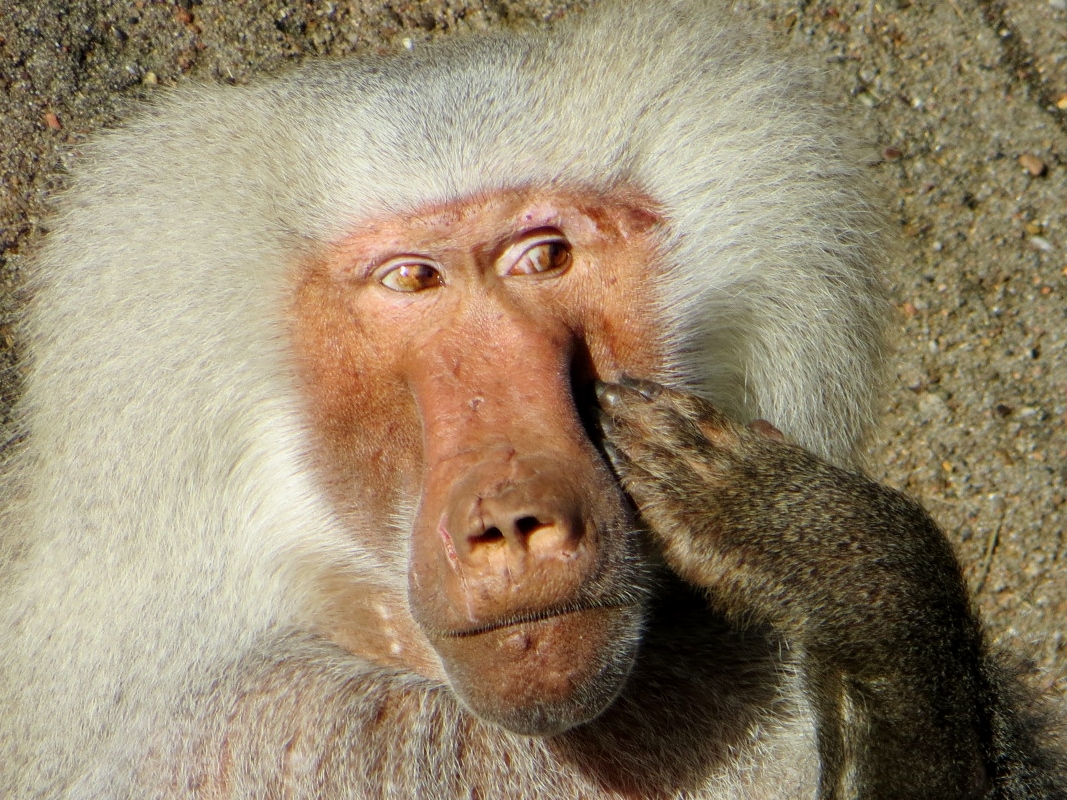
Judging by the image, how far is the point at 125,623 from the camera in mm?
1828

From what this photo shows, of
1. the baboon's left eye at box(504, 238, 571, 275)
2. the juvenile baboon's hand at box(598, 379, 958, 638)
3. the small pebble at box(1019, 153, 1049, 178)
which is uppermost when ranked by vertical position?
the small pebble at box(1019, 153, 1049, 178)

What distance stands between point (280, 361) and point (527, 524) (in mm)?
568

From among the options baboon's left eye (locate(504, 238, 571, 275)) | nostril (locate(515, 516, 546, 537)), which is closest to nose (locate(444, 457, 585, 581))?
nostril (locate(515, 516, 546, 537))

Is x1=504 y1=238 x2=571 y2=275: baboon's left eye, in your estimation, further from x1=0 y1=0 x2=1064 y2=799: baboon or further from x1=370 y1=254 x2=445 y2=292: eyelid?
x1=370 y1=254 x2=445 y2=292: eyelid

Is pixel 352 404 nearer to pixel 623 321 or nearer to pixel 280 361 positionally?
pixel 280 361

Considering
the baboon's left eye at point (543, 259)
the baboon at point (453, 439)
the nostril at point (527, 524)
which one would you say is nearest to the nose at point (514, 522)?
the nostril at point (527, 524)

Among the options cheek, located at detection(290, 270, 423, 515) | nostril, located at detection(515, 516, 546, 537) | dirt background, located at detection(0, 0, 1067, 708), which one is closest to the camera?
nostril, located at detection(515, 516, 546, 537)

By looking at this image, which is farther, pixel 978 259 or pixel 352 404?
pixel 978 259

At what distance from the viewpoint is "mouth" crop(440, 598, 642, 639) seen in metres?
1.48

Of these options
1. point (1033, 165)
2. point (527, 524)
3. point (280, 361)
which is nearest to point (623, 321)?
point (527, 524)

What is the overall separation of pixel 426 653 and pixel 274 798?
346 millimetres

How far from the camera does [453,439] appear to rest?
158cm

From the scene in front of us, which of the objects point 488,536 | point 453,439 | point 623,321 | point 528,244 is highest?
Result: point 528,244

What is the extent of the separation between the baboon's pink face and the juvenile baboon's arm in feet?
0.40
